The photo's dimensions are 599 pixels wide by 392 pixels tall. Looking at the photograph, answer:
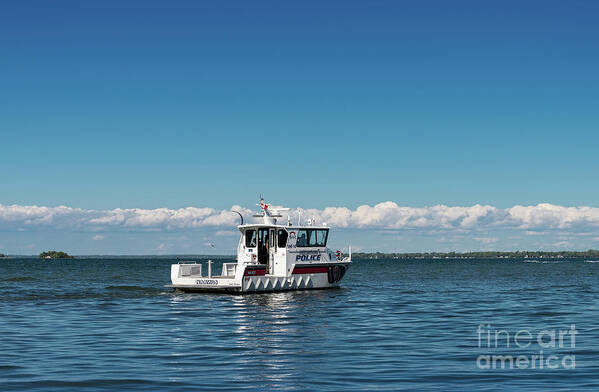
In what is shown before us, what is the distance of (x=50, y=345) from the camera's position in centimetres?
2225

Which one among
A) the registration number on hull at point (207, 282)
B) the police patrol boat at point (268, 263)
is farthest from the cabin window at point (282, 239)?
the registration number on hull at point (207, 282)

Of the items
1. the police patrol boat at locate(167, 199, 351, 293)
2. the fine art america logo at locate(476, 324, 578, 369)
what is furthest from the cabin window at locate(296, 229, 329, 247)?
the fine art america logo at locate(476, 324, 578, 369)

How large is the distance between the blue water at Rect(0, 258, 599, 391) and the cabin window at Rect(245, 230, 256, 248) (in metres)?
5.31

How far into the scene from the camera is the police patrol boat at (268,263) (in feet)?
141

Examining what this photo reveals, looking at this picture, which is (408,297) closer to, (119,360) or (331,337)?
(331,337)

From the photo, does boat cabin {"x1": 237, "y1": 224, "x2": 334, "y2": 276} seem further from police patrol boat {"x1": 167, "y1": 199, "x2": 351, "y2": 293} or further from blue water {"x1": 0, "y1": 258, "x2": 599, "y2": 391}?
blue water {"x1": 0, "y1": 258, "x2": 599, "y2": 391}

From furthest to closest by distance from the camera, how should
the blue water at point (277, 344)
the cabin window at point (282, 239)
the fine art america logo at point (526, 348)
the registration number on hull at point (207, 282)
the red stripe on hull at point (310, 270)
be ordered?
the red stripe on hull at point (310, 270)
the cabin window at point (282, 239)
the registration number on hull at point (207, 282)
the fine art america logo at point (526, 348)
the blue water at point (277, 344)

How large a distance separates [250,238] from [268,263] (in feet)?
6.95

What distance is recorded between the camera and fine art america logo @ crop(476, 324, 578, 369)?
1861cm

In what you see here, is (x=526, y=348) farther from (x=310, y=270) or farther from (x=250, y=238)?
(x=250, y=238)

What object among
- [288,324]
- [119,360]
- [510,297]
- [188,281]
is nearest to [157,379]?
[119,360]

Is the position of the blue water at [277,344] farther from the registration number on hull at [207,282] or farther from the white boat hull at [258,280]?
the registration number on hull at [207,282]

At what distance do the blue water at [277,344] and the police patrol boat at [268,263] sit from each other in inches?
87.0

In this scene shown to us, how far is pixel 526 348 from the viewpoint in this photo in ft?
71.2
